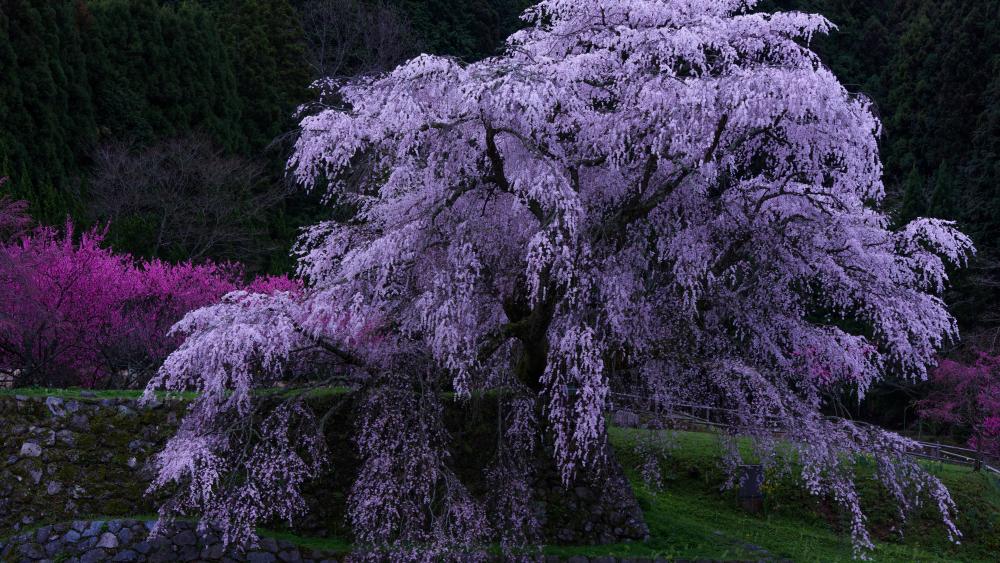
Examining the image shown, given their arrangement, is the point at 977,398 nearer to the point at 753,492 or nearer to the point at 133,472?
the point at 753,492

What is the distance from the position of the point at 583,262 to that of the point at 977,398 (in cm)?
1149

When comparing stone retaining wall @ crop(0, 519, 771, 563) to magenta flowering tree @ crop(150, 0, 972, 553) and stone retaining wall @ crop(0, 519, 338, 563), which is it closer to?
stone retaining wall @ crop(0, 519, 338, 563)

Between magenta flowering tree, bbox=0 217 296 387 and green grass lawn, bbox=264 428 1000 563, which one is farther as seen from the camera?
magenta flowering tree, bbox=0 217 296 387

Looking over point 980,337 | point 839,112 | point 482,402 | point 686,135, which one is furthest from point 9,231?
point 980,337

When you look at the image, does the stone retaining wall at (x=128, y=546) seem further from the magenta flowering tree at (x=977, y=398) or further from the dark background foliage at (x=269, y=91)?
the magenta flowering tree at (x=977, y=398)

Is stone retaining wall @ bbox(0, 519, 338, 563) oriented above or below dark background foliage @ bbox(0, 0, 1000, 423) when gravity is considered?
below

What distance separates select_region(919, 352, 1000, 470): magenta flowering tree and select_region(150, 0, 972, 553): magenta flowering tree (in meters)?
7.24

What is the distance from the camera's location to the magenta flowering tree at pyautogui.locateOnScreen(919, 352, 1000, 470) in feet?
53.4

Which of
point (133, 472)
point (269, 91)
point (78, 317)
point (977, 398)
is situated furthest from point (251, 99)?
point (977, 398)

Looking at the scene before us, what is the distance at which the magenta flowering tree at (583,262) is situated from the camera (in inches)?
336

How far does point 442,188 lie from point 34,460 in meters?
5.23

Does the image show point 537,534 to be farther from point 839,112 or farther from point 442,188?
point 839,112

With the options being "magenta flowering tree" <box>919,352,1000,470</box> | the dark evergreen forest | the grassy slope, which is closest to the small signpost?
the grassy slope

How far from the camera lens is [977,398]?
16625 millimetres
